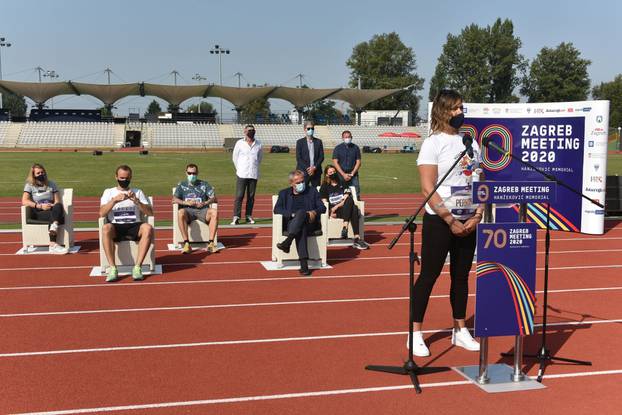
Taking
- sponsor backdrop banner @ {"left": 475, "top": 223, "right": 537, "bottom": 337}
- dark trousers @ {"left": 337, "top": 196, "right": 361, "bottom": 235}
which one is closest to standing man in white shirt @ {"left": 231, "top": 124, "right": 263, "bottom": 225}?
dark trousers @ {"left": 337, "top": 196, "right": 361, "bottom": 235}

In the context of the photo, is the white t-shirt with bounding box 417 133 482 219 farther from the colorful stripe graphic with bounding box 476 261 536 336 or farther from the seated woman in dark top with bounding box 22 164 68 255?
the seated woman in dark top with bounding box 22 164 68 255

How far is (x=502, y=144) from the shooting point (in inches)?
429

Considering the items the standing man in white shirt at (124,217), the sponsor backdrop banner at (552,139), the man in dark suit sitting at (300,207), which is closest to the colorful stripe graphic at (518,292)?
the man in dark suit sitting at (300,207)

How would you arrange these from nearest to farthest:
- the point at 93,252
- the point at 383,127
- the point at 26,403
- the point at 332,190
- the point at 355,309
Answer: the point at 26,403 → the point at 355,309 → the point at 93,252 → the point at 332,190 → the point at 383,127

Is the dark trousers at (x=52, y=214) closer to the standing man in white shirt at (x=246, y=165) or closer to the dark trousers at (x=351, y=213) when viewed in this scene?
the standing man in white shirt at (x=246, y=165)

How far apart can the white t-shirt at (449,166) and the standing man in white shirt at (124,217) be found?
4429mm

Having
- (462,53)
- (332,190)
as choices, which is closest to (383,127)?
(462,53)

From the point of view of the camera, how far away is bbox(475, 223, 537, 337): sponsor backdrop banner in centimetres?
413

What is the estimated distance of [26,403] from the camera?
4035 mm

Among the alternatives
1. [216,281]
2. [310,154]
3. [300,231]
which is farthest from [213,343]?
[310,154]

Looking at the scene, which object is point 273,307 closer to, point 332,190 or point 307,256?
point 307,256

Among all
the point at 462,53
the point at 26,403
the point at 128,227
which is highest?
the point at 462,53

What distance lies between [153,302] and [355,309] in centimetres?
217

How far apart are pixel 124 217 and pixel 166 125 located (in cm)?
6880
